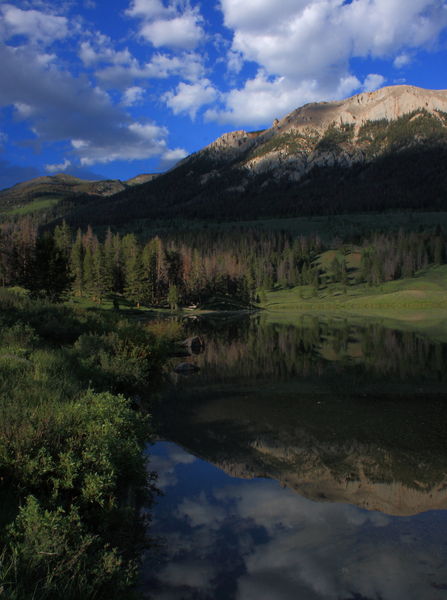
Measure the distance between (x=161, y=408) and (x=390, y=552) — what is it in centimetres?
1167

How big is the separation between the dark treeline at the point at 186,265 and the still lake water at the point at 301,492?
5634 cm

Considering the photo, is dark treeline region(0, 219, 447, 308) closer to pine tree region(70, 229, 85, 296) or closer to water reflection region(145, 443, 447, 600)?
pine tree region(70, 229, 85, 296)

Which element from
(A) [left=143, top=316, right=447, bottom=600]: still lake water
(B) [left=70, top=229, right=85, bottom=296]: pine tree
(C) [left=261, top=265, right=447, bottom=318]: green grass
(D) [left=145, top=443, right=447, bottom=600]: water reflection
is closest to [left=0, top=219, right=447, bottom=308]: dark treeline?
(B) [left=70, top=229, right=85, bottom=296]: pine tree

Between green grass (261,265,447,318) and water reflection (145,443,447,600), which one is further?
green grass (261,265,447,318)

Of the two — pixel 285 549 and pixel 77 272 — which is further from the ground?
pixel 77 272

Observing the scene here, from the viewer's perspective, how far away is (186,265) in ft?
408

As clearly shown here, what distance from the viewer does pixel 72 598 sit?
5289mm

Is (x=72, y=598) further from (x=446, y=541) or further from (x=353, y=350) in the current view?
(x=353, y=350)

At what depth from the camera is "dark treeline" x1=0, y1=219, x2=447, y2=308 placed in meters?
88.6

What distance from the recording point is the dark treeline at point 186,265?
88.6 meters

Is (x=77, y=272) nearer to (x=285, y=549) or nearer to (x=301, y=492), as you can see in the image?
(x=301, y=492)

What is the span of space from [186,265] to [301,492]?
11507 cm

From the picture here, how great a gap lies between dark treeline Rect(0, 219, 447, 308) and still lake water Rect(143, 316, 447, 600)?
5634 centimetres

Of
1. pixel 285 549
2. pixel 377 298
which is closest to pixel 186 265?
pixel 377 298
